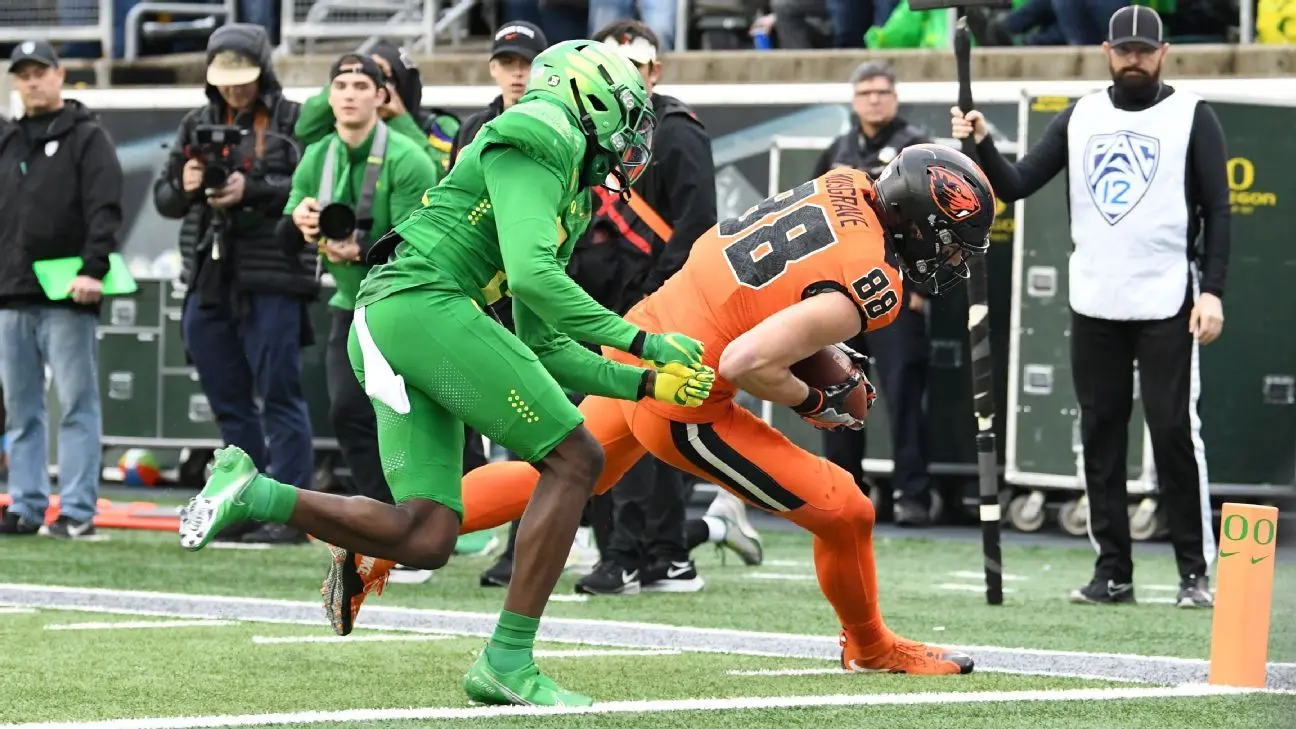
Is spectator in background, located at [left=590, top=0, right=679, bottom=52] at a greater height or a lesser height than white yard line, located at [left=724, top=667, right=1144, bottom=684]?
greater

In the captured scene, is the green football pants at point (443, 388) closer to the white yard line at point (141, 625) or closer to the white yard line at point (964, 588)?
the white yard line at point (141, 625)

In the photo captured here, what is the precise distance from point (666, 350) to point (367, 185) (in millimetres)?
4329

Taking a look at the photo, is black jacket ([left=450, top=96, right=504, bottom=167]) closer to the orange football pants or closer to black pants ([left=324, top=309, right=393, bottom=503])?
black pants ([left=324, top=309, right=393, bottom=503])

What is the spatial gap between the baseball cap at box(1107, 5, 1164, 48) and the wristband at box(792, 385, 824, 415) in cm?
344

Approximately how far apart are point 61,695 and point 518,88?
4.20 meters

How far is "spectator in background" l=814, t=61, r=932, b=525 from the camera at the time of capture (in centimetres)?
1298

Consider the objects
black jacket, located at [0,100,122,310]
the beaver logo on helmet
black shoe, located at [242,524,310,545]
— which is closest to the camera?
the beaver logo on helmet

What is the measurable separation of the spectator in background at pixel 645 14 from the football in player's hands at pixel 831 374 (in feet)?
29.3

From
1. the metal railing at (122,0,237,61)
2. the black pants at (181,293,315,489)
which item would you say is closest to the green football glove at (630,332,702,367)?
the black pants at (181,293,315,489)

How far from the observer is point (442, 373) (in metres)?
6.11

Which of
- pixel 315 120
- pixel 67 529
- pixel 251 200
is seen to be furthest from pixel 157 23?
pixel 315 120

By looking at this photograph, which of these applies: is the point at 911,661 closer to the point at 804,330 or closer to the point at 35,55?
the point at 804,330

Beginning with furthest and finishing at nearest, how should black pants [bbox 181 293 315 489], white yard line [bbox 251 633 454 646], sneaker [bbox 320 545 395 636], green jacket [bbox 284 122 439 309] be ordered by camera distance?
black pants [bbox 181 293 315 489]
green jacket [bbox 284 122 439 309]
white yard line [bbox 251 633 454 646]
sneaker [bbox 320 545 395 636]

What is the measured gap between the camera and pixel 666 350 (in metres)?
5.84
